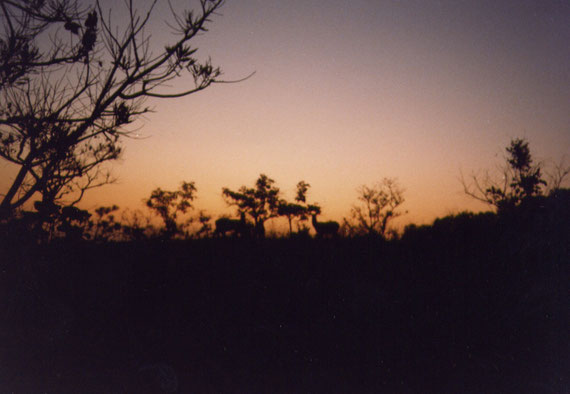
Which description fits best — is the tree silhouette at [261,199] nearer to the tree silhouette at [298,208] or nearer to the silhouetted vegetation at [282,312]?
the tree silhouette at [298,208]

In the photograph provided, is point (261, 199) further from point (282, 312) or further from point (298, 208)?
point (282, 312)

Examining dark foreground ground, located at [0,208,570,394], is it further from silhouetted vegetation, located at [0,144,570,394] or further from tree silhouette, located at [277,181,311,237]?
tree silhouette, located at [277,181,311,237]

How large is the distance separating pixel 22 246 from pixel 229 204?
2792cm

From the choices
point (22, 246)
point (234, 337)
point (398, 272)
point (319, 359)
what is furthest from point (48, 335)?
point (398, 272)

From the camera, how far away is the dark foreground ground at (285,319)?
6984 mm

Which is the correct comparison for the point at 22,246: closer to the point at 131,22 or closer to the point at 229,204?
the point at 131,22

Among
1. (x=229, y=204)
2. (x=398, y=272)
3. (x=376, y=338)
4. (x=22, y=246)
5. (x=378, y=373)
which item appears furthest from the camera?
(x=229, y=204)

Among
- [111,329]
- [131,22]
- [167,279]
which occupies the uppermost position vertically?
[131,22]

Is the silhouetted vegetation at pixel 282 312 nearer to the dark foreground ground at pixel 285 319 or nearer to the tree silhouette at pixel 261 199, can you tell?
the dark foreground ground at pixel 285 319

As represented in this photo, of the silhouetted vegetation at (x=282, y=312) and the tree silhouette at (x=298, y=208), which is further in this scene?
the tree silhouette at (x=298, y=208)

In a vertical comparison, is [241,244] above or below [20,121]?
below

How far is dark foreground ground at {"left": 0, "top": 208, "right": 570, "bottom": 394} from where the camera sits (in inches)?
275

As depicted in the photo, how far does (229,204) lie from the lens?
116 feet

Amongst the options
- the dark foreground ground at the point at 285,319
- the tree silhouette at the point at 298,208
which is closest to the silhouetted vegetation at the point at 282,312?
the dark foreground ground at the point at 285,319
